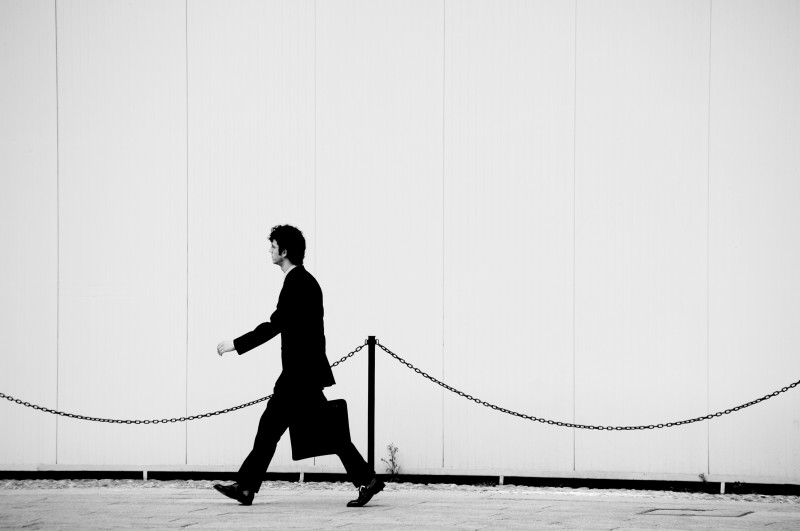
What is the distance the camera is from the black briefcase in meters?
7.11

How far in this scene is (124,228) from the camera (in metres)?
9.15

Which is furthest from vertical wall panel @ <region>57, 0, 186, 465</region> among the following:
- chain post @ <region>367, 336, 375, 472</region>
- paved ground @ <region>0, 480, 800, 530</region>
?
chain post @ <region>367, 336, 375, 472</region>

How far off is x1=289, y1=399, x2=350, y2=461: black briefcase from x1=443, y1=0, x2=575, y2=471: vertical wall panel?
1854 mm

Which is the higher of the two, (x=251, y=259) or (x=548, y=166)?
(x=548, y=166)

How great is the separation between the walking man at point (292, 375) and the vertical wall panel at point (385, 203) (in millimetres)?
1711

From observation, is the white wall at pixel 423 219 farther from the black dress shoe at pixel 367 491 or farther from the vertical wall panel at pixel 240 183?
the black dress shoe at pixel 367 491

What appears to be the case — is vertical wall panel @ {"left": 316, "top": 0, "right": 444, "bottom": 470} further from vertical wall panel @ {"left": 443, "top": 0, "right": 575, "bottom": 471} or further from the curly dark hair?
the curly dark hair

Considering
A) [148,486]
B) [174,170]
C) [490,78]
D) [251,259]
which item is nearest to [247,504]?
[148,486]

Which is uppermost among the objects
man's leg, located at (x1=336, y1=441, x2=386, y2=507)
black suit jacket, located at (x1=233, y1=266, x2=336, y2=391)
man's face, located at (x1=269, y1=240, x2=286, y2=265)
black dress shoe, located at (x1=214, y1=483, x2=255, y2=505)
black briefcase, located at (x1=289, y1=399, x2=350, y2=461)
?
man's face, located at (x1=269, y1=240, x2=286, y2=265)

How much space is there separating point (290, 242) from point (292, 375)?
33.7 inches

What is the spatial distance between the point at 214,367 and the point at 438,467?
195cm

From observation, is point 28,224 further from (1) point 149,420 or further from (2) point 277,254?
(2) point 277,254

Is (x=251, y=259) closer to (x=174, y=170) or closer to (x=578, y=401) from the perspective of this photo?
(x=174, y=170)

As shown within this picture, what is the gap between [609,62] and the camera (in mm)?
8711
